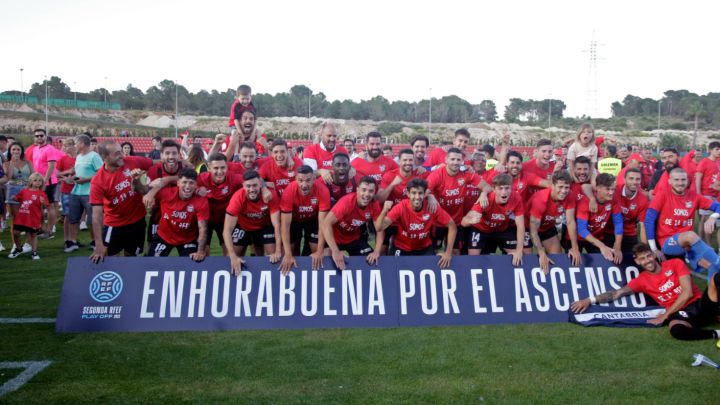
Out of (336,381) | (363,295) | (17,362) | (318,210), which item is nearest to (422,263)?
(363,295)

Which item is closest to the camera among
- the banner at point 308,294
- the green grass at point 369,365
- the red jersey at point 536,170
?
the green grass at point 369,365

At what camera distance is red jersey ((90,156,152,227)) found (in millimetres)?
7523

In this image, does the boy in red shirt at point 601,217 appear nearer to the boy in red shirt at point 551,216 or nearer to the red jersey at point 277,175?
the boy in red shirt at point 551,216

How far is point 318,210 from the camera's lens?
7.79 m

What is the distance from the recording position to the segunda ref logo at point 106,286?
6.57 metres

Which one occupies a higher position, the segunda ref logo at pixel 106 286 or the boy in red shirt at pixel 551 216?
the boy in red shirt at pixel 551 216

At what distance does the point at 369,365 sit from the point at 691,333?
342 centimetres

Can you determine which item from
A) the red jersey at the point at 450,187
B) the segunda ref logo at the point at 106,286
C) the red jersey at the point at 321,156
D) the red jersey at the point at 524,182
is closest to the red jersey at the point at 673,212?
the red jersey at the point at 524,182

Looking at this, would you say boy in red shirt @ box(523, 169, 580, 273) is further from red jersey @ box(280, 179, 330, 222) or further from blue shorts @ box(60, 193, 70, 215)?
blue shorts @ box(60, 193, 70, 215)

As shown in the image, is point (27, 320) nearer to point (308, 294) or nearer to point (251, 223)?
point (251, 223)

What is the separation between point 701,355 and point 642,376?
0.71m

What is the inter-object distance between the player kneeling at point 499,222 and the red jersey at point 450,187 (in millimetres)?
241

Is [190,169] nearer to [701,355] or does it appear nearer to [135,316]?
[135,316]

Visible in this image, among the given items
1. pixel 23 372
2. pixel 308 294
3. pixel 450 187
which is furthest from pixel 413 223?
pixel 23 372
